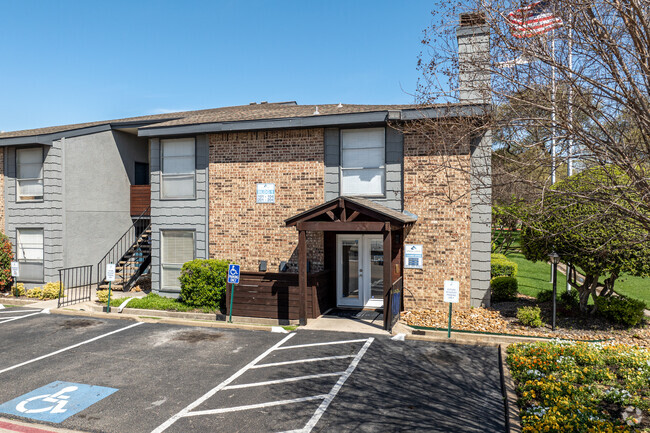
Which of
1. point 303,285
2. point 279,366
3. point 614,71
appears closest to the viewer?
point 614,71

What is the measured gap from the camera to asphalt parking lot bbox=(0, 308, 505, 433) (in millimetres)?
6504

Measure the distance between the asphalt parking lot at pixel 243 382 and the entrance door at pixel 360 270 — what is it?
3.09 m

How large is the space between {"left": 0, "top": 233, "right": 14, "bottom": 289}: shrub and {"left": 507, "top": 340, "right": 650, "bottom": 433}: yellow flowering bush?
17.7 meters

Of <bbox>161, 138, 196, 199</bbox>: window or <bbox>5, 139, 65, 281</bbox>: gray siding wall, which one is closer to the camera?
<bbox>161, 138, 196, 199</bbox>: window

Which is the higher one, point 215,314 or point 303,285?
point 303,285

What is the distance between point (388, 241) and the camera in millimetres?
11367

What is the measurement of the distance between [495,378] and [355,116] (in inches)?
326

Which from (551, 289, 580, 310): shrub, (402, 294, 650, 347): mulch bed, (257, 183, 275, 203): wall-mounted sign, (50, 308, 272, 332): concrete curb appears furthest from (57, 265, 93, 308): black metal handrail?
(551, 289, 580, 310): shrub

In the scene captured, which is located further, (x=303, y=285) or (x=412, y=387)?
(x=303, y=285)

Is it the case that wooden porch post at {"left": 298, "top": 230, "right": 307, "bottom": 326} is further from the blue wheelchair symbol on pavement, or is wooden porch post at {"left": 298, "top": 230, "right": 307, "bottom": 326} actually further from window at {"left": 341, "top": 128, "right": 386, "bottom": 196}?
window at {"left": 341, "top": 128, "right": 386, "bottom": 196}

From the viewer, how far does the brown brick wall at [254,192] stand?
14.3m

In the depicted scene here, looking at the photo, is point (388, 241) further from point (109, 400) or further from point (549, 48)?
point (109, 400)

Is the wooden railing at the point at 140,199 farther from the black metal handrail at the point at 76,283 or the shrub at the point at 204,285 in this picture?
the shrub at the point at 204,285

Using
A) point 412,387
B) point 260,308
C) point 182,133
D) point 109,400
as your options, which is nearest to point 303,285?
point 260,308
